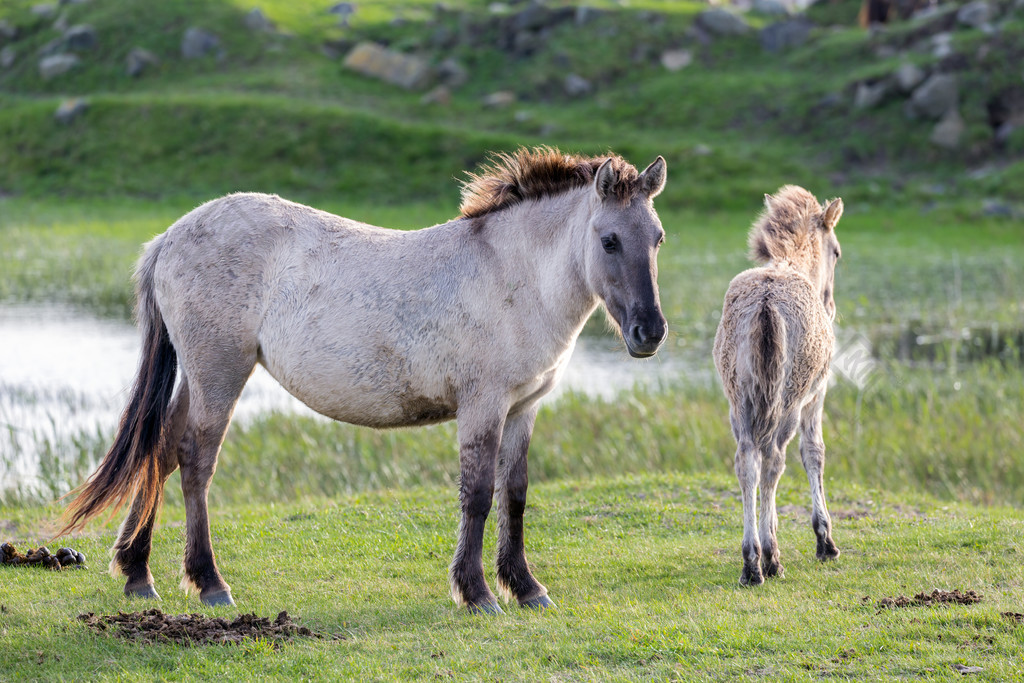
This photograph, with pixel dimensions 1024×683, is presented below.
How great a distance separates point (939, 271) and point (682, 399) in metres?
11.2

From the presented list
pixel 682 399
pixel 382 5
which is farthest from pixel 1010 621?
pixel 382 5

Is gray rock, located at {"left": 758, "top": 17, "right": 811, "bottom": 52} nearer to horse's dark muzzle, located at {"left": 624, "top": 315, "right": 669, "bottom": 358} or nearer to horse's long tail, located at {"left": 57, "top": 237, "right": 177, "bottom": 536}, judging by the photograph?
horse's long tail, located at {"left": 57, "top": 237, "right": 177, "bottom": 536}

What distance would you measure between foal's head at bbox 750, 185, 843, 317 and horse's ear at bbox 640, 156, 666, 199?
5.66 feet

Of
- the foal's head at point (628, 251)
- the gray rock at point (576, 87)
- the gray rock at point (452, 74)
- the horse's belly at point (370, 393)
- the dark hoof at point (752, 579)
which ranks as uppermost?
the gray rock at point (452, 74)

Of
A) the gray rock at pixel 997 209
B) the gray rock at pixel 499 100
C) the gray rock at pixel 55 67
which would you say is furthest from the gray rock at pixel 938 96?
the gray rock at pixel 55 67

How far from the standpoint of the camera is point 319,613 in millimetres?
5824

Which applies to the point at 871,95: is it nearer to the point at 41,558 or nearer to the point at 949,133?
the point at 949,133

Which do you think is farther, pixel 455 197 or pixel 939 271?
pixel 455 197

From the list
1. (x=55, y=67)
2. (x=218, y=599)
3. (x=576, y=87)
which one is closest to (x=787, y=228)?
(x=218, y=599)

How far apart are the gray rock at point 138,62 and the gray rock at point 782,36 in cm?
2429

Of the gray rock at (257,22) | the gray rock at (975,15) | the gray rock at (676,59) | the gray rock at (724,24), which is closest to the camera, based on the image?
the gray rock at (975,15)

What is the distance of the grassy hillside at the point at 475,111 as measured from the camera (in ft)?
99.5

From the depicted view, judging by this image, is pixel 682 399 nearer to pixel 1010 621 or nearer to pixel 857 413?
pixel 857 413

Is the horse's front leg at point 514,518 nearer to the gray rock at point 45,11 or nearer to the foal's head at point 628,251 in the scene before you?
the foal's head at point 628,251
